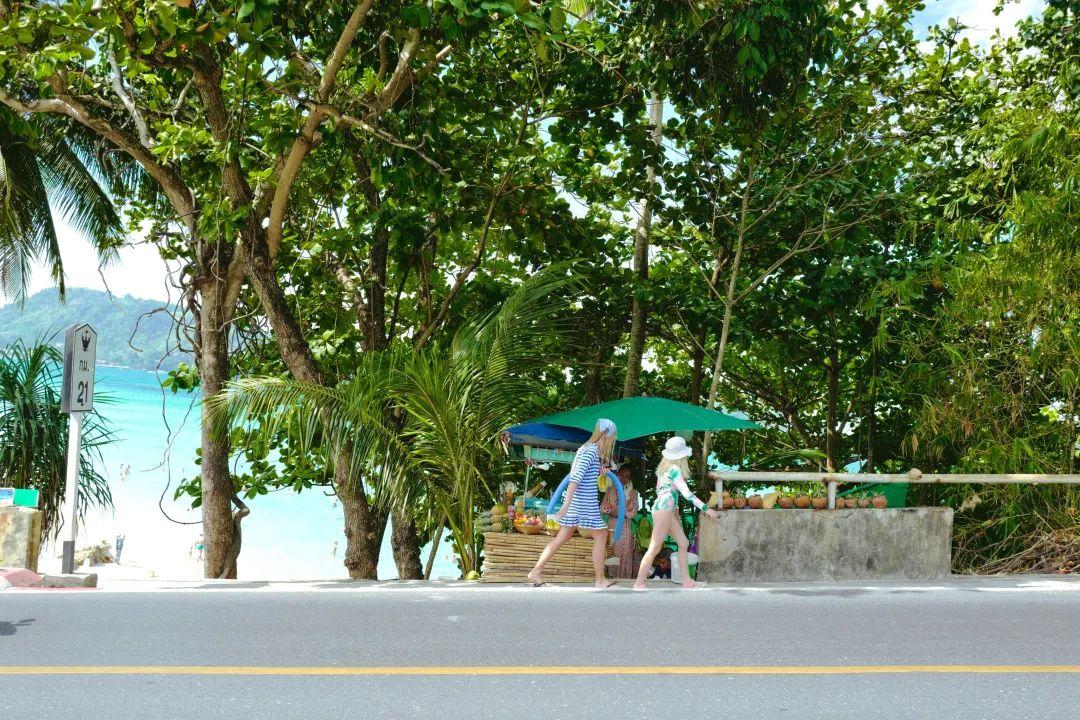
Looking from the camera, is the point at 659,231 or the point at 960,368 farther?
the point at 659,231

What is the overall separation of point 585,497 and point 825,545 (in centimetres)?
241

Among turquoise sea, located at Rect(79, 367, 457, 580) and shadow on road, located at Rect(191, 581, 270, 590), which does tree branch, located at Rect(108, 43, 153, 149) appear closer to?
shadow on road, located at Rect(191, 581, 270, 590)

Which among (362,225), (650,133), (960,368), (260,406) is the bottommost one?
(260,406)

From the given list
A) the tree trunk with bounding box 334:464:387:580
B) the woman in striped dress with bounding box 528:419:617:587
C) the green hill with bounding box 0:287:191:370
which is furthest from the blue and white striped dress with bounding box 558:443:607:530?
the green hill with bounding box 0:287:191:370

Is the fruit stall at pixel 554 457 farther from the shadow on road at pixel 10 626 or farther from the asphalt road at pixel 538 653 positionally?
the shadow on road at pixel 10 626

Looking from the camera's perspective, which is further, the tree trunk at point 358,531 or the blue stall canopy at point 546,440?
the tree trunk at point 358,531

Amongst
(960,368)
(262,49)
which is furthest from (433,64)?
(960,368)

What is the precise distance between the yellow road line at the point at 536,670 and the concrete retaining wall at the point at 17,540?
4143mm

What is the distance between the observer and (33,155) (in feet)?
70.2

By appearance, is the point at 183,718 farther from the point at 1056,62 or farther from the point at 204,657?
the point at 1056,62

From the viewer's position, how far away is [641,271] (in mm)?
15742

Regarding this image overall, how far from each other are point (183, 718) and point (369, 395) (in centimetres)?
626

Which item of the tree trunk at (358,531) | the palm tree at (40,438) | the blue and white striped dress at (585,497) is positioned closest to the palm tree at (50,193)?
the palm tree at (40,438)

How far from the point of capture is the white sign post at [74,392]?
32.3ft
